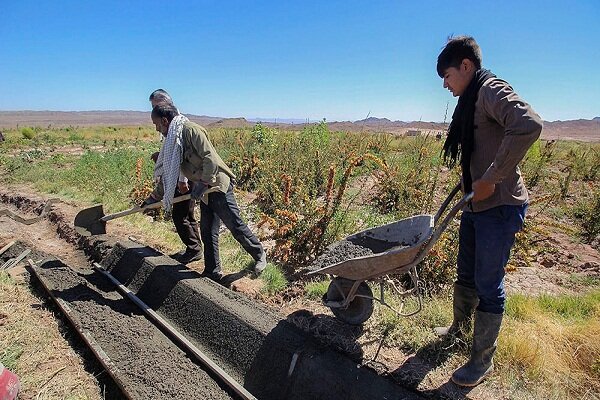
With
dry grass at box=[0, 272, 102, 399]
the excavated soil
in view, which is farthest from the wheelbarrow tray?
dry grass at box=[0, 272, 102, 399]

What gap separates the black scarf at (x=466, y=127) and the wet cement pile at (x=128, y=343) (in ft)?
8.69

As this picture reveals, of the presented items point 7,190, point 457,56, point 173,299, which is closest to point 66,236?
point 173,299

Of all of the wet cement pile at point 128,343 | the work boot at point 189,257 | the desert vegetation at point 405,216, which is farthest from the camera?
the work boot at point 189,257

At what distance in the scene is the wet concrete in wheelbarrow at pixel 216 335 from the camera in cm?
285

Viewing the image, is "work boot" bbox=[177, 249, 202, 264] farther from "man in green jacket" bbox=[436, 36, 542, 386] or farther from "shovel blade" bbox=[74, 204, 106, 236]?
"man in green jacket" bbox=[436, 36, 542, 386]

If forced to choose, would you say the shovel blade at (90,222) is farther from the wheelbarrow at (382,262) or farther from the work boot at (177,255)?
the wheelbarrow at (382,262)

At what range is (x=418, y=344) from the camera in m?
3.01

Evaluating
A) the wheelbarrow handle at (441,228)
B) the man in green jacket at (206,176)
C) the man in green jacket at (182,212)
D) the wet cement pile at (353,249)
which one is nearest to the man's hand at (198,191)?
the man in green jacket at (206,176)

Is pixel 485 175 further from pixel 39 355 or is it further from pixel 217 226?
pixel 39 355

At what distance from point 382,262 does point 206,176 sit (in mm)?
2343

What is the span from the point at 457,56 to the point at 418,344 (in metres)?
2.20

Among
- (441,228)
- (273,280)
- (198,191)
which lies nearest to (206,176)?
(198,191)

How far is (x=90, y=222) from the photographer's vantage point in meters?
5.16

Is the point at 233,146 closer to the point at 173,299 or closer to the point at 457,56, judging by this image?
the point at 173,299
